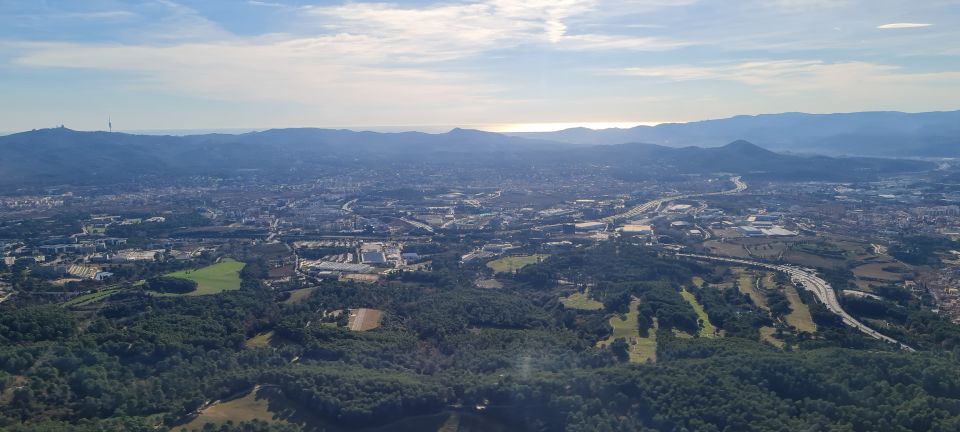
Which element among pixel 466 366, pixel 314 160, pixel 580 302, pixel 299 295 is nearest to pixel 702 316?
pixel 580 302

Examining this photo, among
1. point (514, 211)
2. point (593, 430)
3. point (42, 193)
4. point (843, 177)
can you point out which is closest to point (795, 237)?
point (514, 211)

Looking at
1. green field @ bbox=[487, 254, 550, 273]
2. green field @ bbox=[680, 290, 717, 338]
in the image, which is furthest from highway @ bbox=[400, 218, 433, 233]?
green field @ bbox=[680, 290, 717, 338]

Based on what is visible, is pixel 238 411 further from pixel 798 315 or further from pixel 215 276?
pixel 798 315

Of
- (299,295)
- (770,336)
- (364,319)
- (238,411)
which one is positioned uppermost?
(299,295)

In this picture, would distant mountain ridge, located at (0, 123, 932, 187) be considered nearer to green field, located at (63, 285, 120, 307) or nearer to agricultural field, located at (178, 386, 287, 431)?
green field, located at (63, 285, 120, 307)

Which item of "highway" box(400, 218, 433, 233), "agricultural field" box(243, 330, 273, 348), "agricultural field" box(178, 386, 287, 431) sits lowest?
"agricultural field" box(178, 386, 287, 431)
